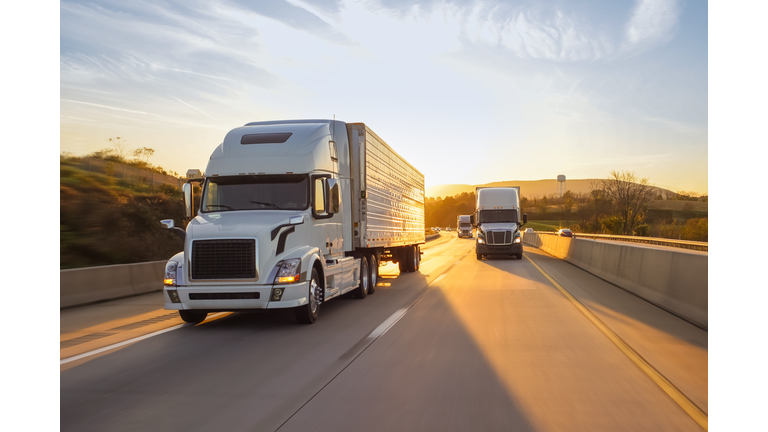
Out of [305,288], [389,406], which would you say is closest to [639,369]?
[389,406]

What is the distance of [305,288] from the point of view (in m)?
9.87

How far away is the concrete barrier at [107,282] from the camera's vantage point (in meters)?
12.9

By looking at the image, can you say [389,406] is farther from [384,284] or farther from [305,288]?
[384,284]

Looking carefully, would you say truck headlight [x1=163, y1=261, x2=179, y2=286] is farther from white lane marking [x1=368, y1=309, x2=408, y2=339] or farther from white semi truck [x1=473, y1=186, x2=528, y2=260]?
white semi truck [x1=473, y1=186, x2=528, y2=260]

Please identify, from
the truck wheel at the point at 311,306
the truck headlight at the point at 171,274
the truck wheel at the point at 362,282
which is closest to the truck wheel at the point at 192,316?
the truck headlight at the point at 171,274

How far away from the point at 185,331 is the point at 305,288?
2.01 meters

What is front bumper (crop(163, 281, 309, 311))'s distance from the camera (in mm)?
9422

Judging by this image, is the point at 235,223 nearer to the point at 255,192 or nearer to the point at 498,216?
the point at 255,192

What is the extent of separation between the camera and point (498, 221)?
3189cm

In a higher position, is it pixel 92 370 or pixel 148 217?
pixel 148 217

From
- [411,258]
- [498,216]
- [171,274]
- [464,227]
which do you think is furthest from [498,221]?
[464,227]

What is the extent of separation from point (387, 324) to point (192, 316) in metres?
3.32

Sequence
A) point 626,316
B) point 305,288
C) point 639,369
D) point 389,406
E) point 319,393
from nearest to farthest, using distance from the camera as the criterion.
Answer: point 389,406, point 319,393, point 639,369, point 305,288, point 626,316

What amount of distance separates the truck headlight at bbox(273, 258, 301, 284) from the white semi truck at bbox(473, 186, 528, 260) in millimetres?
22018
